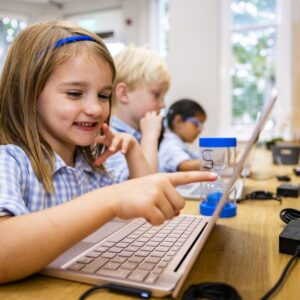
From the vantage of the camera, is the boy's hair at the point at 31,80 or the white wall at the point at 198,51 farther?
the white wall at the point at 198,51

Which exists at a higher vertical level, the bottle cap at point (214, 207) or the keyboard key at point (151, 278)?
the keyboard key at point (151, 278)

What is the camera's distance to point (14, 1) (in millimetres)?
3979

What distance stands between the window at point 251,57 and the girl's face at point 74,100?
254cm

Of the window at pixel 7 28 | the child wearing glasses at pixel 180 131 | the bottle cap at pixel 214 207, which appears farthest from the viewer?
the window at pixel 7 28

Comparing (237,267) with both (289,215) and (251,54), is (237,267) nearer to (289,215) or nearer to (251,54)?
(289,215)

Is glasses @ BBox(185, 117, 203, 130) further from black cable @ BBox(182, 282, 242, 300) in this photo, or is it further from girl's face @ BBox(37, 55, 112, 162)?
black cable @ BBox(182, 282, 242, 300)

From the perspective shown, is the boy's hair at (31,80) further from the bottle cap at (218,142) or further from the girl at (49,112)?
A: the bottle cap at (218,142)

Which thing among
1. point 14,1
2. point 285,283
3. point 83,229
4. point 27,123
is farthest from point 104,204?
point 14,1

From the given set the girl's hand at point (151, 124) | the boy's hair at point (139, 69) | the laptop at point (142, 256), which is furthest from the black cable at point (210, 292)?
the boy's hair at point (139, 69)

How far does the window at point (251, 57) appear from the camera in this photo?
311 centimetres

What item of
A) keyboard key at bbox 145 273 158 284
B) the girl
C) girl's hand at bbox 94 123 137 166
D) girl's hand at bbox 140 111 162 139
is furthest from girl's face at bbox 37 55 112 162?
girl's hand at bbox 140 111 162 139

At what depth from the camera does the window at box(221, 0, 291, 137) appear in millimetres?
3105

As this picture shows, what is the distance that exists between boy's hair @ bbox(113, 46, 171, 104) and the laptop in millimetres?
1027

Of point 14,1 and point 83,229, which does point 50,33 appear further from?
point 14,1
